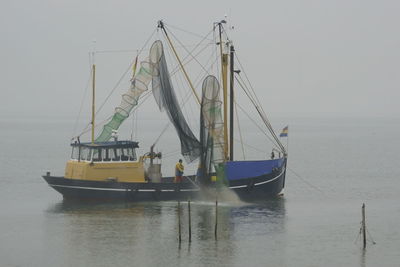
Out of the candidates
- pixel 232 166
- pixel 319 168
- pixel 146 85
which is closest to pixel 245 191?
pixel 232 166

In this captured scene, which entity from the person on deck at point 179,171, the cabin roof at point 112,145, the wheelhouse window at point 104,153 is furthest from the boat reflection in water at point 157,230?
the cabin roof at point 112,145

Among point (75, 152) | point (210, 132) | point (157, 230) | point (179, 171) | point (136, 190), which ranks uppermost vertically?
point (210, 132)

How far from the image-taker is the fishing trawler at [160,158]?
159 ft

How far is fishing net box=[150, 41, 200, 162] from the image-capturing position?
164 feet

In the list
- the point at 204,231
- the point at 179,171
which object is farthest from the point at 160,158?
the point at 204,231

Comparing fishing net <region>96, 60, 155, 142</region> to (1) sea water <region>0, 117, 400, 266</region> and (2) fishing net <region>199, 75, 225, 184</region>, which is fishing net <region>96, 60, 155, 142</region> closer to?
(2) fishing net <region>199, 75, 225, 184</region>

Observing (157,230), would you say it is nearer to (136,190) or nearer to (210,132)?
(136,190)

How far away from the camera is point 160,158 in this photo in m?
48.9

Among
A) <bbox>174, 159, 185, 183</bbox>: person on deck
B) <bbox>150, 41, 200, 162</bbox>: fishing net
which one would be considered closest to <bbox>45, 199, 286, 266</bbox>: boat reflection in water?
<bbox>174, 159, 185, 183</bbox>: person on deck

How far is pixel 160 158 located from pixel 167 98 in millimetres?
4159

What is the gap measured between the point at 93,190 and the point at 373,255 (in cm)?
1988

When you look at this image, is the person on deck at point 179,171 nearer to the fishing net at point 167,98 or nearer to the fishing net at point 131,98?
the fishing net at point 167,98

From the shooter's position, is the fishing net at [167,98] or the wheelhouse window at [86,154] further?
the fishing net at [167,98]

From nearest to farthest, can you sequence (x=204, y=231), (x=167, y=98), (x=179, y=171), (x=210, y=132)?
(x=204, y=231), (x=179, y=171), (x=210, y=132), (x=167, y=98)
